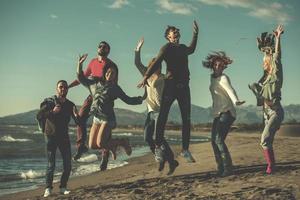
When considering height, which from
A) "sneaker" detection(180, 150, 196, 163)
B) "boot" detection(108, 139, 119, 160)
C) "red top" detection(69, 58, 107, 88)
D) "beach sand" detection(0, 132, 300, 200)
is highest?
"red top" detection(69, 58, 107, 88)

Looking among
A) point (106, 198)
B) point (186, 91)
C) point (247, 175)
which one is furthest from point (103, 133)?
point (247, 175)

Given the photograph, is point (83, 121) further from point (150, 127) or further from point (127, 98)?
point (150, 127)

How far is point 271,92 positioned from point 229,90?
87 centimetres

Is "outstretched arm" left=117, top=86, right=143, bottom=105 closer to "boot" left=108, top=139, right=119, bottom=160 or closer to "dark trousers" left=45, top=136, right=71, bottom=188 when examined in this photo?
"boot" left=108, top=139, right=119, bottom=160

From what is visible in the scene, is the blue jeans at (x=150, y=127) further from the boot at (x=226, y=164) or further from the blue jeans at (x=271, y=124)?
the blue jeans at (x=271, y=124)

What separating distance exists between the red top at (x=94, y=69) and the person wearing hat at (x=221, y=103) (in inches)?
88.3

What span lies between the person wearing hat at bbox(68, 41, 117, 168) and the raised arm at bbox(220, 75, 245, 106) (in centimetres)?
223

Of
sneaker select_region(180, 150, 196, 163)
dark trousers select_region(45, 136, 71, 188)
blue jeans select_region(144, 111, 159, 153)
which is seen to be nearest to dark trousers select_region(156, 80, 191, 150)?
sneaker select_region(180, 150, 196, 163)

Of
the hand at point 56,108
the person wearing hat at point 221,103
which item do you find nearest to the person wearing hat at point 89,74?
the hand at point 56,108

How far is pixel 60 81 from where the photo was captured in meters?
8.66

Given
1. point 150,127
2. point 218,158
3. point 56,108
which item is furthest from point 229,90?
point 56,108

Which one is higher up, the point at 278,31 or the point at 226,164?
the point at 278,31

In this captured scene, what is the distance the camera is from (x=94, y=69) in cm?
877

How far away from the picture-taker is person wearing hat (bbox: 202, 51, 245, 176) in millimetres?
8562
